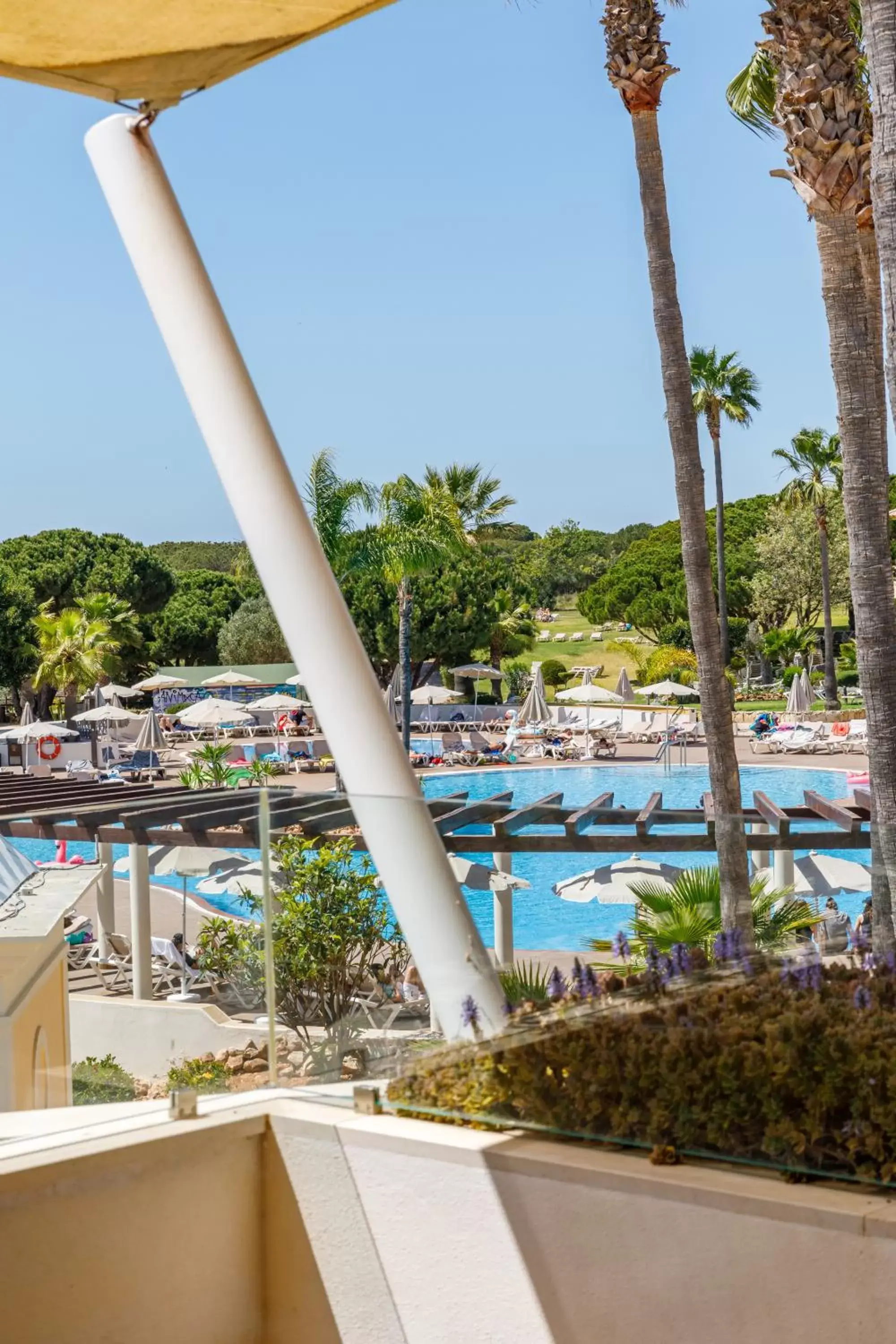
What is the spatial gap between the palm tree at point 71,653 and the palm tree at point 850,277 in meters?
37.7

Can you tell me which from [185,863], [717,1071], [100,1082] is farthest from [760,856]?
[100,1082]

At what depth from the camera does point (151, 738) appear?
31578mm

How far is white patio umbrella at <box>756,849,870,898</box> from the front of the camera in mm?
3576

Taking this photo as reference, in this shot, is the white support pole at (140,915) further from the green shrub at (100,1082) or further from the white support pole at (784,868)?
the white support pole at (784,868)

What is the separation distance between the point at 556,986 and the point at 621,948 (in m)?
0.21

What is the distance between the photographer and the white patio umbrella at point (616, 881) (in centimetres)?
370

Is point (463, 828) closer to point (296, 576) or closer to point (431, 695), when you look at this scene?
point (296, 576)

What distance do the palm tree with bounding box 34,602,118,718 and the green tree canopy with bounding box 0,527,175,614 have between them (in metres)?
9.33

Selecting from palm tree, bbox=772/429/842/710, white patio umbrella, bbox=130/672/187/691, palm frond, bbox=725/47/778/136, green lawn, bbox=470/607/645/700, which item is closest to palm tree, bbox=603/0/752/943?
palm frond, bbox=725/47/778/136

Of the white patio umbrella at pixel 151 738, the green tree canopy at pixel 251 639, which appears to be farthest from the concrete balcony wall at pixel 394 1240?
the green tree canopy at pixel 251 639

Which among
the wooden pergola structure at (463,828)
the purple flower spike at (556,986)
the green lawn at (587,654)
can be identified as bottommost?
the purple flower spike at (556,986)

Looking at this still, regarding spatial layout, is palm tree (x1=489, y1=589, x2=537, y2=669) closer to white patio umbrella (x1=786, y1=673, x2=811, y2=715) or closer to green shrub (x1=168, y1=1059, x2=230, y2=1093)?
white patio umbrella (x1=786, y1=673, x2=811, y2=715)

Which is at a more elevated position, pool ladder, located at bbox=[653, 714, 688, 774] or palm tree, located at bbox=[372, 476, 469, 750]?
palm tree, located at bbox=[372, 476, 469, 750]

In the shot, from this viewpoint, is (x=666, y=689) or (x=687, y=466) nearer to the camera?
(x=687, y=466)
